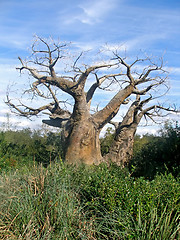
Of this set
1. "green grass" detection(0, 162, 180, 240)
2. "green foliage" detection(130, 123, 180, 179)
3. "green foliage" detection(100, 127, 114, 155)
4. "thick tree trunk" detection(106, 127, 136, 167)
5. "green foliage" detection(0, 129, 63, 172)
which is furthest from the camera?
"green foliage" detection(100, 127, 114, 155)

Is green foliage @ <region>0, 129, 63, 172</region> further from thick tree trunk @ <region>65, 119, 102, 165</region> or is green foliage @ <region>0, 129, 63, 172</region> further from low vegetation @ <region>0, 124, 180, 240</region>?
low vegetation @ <region>0, 124, 180, 240</region>

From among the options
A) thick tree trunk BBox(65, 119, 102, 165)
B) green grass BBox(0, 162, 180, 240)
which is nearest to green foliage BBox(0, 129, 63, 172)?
thick tree trunk BBox(65, 119, 102, 165)

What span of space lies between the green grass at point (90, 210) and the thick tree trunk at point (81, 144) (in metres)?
5.98

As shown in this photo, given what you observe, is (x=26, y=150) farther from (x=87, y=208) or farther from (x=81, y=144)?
(x=87, y=208)

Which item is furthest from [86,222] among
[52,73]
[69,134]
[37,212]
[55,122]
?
[55,122]

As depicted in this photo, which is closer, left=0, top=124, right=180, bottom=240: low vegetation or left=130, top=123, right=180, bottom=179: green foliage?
left=0, top=124, right=180, bottom=240: low vegetation

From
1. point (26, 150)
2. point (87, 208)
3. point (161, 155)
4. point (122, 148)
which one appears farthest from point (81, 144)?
point (87, 208)

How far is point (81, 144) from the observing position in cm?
1141

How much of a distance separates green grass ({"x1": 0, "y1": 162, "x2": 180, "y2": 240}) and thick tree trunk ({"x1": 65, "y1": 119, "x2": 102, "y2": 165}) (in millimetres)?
5978

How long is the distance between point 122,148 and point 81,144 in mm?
2359

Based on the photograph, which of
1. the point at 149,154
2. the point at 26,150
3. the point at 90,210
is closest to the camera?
the point at 90,210

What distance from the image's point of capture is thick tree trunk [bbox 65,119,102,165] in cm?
1136

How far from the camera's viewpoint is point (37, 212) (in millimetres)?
4609

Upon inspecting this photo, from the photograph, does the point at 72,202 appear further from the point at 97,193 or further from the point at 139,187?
the point at 139,187
